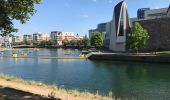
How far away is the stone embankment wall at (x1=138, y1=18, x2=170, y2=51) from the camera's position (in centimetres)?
11851

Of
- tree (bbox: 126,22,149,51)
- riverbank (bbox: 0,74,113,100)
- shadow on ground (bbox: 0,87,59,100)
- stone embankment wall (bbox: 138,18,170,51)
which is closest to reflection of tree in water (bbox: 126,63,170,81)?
riverbank (bbox: 0,74,113,100)

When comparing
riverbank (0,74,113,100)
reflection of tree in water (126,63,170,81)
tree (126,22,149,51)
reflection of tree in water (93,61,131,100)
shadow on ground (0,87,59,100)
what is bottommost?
reflection of tree in water (126,63,170,81)

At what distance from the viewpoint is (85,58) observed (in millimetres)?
115438

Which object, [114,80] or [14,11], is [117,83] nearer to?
[114,80]

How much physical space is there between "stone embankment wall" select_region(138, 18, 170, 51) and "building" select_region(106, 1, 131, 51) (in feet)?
84.5

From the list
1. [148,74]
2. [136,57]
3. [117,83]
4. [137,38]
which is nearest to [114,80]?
[117,83]

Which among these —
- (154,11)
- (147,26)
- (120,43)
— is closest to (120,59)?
(147,26)

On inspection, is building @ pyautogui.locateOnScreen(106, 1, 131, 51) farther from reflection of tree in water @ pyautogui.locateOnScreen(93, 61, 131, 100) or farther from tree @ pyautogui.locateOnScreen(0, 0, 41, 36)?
tree @ pyautogui.locateOnScreen(0, 0, 41, 36)

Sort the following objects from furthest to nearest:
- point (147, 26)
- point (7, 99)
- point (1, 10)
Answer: point (147, 26) → point (1, 10) → point (7, 99)

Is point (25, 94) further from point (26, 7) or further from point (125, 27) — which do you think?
point (125, 27)

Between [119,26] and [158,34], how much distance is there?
1340 inches

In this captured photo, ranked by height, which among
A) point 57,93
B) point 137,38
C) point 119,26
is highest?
point 119,26

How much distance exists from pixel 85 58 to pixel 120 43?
126 ft

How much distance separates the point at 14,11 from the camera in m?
20.3
